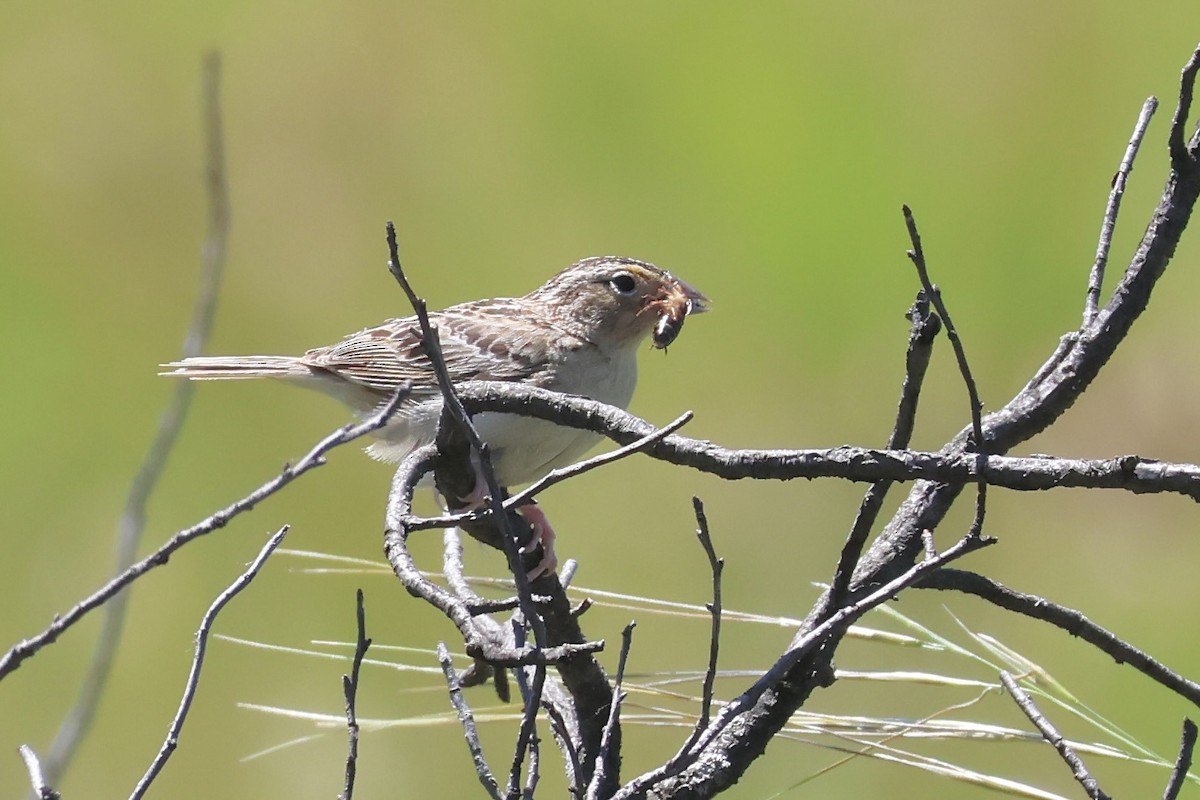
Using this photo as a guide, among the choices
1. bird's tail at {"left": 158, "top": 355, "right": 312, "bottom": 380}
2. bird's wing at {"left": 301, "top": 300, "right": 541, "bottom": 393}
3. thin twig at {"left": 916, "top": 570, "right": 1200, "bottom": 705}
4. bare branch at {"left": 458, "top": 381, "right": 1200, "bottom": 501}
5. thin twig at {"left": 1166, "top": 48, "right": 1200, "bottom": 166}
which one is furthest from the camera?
bird's tail at {"left": 158, "top": 355, "right": 312, "bottom": 380}

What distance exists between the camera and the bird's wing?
2.69 meters

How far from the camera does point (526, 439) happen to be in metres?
2.31

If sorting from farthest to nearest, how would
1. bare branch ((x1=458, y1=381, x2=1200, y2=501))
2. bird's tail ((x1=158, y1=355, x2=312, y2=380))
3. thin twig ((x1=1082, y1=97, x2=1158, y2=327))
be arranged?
bird's tail ((x1=158, y1=355, x2=312, y2=380)) → thin twig ((x1=1082, y1=97, x2=1158, y2=327)) → bare branch ((x1=458, y1=381, x2=1200, y2=501))

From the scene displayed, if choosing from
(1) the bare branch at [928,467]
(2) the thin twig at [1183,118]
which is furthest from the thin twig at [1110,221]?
(1) the bare branch at [928,467]

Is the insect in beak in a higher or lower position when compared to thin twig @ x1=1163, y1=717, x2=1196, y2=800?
higher

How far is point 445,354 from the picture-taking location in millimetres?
2748

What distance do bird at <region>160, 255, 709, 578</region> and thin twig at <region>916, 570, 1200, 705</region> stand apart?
1.18 m

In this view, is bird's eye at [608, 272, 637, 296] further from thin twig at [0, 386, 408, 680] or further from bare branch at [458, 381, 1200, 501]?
thin twig at [0, 386, 408, 680]

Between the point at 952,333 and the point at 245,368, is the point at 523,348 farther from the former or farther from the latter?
the point at 952,333

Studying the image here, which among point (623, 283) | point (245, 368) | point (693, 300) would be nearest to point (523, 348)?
point (623, 283)

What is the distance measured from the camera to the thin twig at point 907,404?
3.58ft

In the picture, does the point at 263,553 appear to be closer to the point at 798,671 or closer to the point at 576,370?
the point at 798,671

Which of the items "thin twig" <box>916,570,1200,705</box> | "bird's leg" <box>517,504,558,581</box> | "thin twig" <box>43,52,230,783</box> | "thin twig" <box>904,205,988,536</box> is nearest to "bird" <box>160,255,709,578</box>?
"bird's leg" <box>517,504,558,581</box>

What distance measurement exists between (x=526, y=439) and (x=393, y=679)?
1.53m
